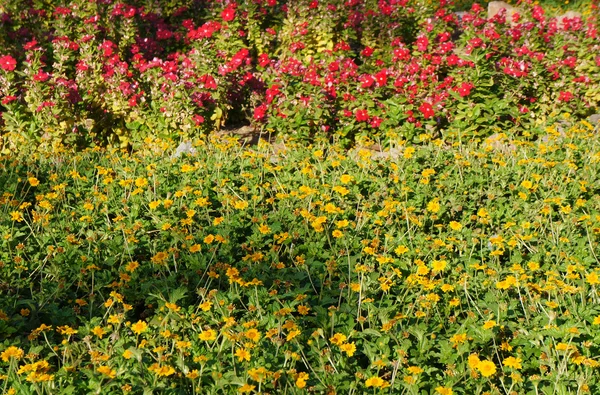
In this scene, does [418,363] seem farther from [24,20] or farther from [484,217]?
[24,20]

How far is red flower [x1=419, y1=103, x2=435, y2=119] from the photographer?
553 cm

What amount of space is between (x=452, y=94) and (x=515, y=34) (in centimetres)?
112

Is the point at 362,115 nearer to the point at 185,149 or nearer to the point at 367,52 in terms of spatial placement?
the point at 367,52

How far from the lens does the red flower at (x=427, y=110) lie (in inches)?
218

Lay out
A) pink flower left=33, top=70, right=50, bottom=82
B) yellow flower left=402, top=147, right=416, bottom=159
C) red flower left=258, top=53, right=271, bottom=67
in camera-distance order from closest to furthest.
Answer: yellow flower left=402, top=147, right=416, bottom=159 → pink flower left=33, top=70, right=50, bottom=82 → red flower left=258, top=53, right=271, bottom=67

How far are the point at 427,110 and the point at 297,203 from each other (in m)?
1.98

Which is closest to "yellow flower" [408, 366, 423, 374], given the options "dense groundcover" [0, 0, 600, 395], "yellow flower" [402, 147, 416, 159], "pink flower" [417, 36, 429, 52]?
"dense groundcover" [0, 0, 600, 395]

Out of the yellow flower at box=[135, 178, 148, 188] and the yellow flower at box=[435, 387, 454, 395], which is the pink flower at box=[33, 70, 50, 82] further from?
the yellow flower at box=[435, 387, 454, 395]

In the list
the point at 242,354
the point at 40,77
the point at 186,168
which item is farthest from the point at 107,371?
the point at 40,77

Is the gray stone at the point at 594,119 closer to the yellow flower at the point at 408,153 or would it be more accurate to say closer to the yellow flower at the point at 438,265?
the yellow flower at the point at 408,153

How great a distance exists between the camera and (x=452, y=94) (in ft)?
18.5

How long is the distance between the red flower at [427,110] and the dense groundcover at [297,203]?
0.03 meters

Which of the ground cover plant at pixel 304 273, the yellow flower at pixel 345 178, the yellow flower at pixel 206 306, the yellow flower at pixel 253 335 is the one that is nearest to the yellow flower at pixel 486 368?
the ground cover plant at pixel 304 273

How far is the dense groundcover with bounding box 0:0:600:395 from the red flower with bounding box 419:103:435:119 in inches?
1.0
